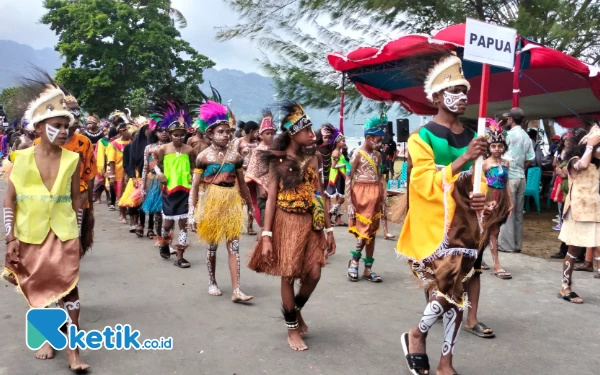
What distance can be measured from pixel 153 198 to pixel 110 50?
101 ft

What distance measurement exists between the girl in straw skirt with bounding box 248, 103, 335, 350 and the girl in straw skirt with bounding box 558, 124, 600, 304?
10.4 feet

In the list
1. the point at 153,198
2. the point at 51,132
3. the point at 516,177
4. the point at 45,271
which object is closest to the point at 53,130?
the point at 51,132

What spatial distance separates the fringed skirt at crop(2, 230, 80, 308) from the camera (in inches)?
159

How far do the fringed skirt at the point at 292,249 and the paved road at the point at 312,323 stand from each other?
25.7 inches

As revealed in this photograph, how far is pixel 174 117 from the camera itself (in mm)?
7629

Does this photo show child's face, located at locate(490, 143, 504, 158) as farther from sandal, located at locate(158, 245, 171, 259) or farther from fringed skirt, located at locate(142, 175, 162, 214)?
fringed skirt, located at locate(142, 175, 162, 214)

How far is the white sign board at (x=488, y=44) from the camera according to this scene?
3582 mm

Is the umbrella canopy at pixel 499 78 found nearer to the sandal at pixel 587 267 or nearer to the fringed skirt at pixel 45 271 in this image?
the sandal at pixel 587 267

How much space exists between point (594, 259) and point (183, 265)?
18.8ft

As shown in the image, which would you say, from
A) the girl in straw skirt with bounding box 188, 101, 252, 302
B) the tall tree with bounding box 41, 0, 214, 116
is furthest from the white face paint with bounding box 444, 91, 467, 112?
the tall tree with bounding box 41, 0, 214, 116

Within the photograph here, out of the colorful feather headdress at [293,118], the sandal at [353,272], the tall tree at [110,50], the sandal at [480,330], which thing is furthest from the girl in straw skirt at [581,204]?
the tall tree at [110,50]

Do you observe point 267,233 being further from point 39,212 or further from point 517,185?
point 517,185

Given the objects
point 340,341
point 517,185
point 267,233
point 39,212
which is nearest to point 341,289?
point 340,341

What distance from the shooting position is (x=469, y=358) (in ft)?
14.4
